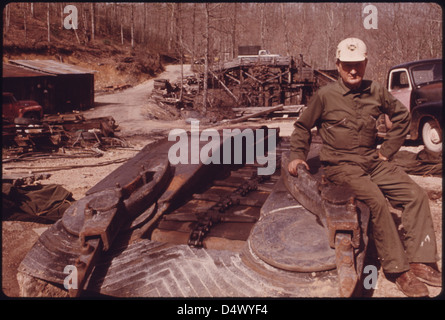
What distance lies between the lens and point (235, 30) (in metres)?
41.9

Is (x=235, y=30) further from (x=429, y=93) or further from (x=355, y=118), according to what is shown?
(x=355, y=118)

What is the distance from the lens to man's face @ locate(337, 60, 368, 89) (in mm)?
3346

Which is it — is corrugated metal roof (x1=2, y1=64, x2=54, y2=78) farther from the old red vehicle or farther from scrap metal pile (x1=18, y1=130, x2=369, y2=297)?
scrap metal pile (x1=18, y1=130, x2=369, y2=297)

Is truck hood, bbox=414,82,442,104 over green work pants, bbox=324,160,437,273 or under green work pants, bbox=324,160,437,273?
over

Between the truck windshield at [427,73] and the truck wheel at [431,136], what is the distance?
1.30 m

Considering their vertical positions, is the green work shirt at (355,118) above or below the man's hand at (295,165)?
above

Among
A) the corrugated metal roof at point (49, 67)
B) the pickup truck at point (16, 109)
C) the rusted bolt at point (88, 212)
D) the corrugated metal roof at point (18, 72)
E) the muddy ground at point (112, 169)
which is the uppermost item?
the corrugated metal roof at point (49, 67)

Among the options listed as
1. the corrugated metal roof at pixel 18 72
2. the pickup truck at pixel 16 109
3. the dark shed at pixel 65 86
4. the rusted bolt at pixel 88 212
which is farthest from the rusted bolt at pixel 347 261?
the dark shed at pixel 65 86

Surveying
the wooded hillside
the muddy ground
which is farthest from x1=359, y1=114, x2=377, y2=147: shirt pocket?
the wooded hillside

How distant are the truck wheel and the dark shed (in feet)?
64.8

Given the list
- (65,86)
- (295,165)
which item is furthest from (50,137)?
(65,86)

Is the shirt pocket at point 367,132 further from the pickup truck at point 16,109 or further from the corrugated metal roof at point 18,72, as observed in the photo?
the corrugated metal roof at point 18,72

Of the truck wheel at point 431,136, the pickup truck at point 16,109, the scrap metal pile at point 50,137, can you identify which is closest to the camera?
the truck wheel at point 431,136

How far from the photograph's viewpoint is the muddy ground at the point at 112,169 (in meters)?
4.30
